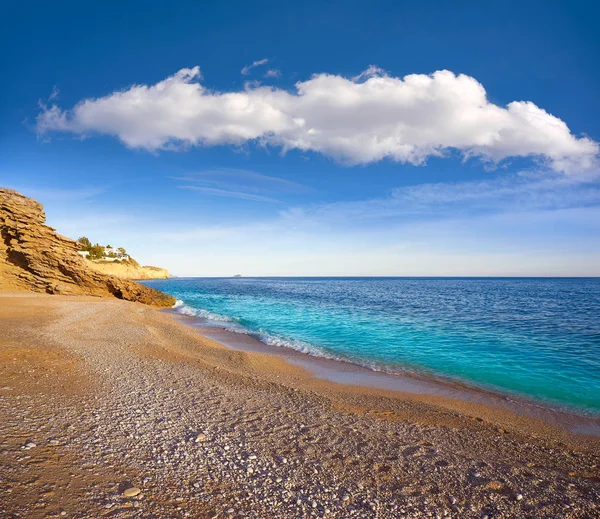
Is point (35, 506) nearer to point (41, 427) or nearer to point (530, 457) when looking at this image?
point (41, 427)

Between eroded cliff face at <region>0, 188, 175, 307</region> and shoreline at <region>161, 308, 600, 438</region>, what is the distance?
2518cm

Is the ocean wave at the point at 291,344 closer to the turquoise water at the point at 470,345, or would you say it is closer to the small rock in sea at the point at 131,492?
the turquoise water at the point at 470,345

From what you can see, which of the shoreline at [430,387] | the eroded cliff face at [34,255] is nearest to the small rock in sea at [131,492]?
the shoreline at [430,387]

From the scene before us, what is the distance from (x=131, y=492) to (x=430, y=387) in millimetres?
10147

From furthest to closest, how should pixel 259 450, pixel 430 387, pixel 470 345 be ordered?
pixel 470 345 → pixel 430 387 → pixel 259 450

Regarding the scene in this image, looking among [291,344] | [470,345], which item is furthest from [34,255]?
[470,345]

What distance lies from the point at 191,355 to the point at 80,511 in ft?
33.7

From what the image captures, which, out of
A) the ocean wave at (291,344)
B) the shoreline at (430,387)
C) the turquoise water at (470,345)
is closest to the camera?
the shoreline at (430,387)

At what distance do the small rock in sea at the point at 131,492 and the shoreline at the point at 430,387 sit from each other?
8077mm

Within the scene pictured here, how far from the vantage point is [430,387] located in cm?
1188

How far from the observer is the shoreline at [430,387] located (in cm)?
951

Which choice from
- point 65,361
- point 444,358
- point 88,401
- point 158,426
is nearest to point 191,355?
point 65,361

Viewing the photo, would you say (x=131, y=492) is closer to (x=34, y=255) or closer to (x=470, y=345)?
(x=470, y=345)

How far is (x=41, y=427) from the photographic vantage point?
20.4ft
